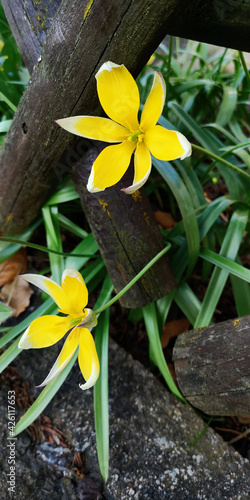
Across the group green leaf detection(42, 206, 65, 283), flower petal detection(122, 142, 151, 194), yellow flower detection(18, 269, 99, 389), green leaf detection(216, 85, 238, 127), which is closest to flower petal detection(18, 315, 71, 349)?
yellow flower detection(18, 269, 99, 389)

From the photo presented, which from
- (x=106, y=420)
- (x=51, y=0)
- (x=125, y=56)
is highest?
(x=51, y=0)

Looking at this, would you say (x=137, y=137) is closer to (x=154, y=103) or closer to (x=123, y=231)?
(x=154, y=103)

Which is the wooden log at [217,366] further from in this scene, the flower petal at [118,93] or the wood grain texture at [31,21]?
the wood grain texture at [31,21]

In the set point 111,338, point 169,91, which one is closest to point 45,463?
point 111,338

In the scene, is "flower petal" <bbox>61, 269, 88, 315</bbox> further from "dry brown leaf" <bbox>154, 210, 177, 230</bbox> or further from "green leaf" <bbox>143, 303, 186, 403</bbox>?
"dry brown leaf" <bbox>154, 210, 177, 230</bbox>

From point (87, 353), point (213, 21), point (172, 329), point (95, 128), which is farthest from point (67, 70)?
point (172, 329)

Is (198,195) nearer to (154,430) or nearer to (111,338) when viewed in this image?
(111,338)

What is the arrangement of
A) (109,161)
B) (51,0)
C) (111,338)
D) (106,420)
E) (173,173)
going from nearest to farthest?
(109,161) < (51,0) < (106,420) < (173,173) < (111,338)
